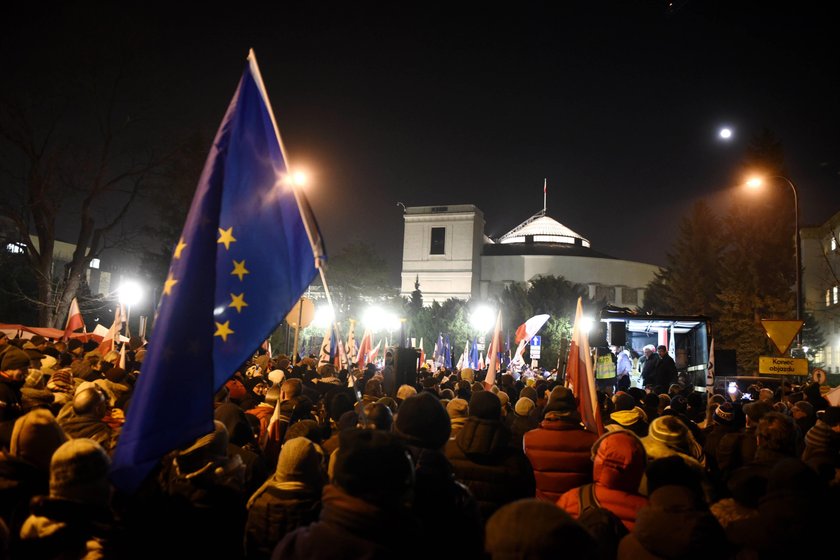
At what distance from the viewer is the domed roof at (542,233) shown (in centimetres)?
9544

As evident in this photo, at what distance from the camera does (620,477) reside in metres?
4.13

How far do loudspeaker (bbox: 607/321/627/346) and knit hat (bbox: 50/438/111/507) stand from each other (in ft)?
57.3

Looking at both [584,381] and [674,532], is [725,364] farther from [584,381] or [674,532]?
[674,532]

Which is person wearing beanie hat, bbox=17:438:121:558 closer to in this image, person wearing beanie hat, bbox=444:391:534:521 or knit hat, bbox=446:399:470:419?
person wearing beanie hat, bbox=444:391:534:521

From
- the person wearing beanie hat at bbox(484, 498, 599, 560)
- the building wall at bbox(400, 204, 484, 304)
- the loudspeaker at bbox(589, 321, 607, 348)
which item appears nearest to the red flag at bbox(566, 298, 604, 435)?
the person wearing beanie hat at bbox(484, 498, 599, 560)

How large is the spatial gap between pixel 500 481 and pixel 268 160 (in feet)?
8.77

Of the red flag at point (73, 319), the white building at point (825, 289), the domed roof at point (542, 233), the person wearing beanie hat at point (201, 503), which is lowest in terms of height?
the person wearing beanie hat at point (201, 503)

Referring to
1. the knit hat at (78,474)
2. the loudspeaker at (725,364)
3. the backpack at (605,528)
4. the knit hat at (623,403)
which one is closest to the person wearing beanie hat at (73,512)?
the knit hat at (78,474)

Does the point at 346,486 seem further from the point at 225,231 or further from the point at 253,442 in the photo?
the point at 253,442

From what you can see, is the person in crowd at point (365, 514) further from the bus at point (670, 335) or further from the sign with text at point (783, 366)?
the bus at point (670, 335)

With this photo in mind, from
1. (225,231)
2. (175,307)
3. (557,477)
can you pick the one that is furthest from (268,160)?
(557,477)

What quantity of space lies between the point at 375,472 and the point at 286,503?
149cm

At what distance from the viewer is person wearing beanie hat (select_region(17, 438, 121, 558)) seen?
10.7ft

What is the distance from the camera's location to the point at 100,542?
11.1 ft
